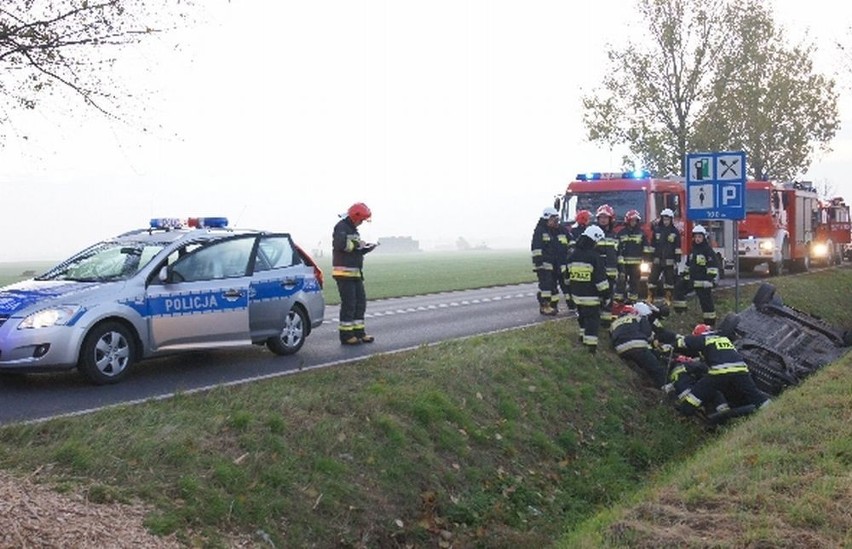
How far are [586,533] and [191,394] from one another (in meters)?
3.95

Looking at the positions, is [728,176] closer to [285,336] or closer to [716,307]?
[716,307]

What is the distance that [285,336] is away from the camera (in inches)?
453

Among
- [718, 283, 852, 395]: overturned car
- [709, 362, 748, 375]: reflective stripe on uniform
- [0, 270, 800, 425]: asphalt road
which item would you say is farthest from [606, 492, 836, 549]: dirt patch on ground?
[718, 283, 852, 395]: overturned car

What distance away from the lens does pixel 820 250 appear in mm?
32656

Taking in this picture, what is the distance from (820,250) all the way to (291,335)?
86.4 ft

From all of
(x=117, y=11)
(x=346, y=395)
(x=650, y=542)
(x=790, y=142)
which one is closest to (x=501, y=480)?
(x=346, y=395)

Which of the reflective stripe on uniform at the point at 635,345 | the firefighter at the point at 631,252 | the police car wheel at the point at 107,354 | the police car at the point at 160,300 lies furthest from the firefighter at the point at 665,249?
the police car wheel at the point at 107,354

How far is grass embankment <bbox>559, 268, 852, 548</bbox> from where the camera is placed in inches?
245

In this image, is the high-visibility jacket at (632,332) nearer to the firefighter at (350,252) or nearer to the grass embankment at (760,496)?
the grass embankment at (760,496)

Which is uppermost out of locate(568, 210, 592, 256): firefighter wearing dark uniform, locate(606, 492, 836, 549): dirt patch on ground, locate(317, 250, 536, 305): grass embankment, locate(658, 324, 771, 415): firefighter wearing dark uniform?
locate(568, 210, 592, 256): firefighter wearing dark uniform

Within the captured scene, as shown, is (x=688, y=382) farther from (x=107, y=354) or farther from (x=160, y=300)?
(x=107, y=354)

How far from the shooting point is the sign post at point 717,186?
15453mm

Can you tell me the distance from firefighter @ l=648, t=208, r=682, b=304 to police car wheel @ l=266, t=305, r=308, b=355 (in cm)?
820

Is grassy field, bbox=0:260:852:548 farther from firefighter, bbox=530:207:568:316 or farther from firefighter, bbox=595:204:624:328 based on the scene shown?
firefighter, bbox=530:207:568:316
